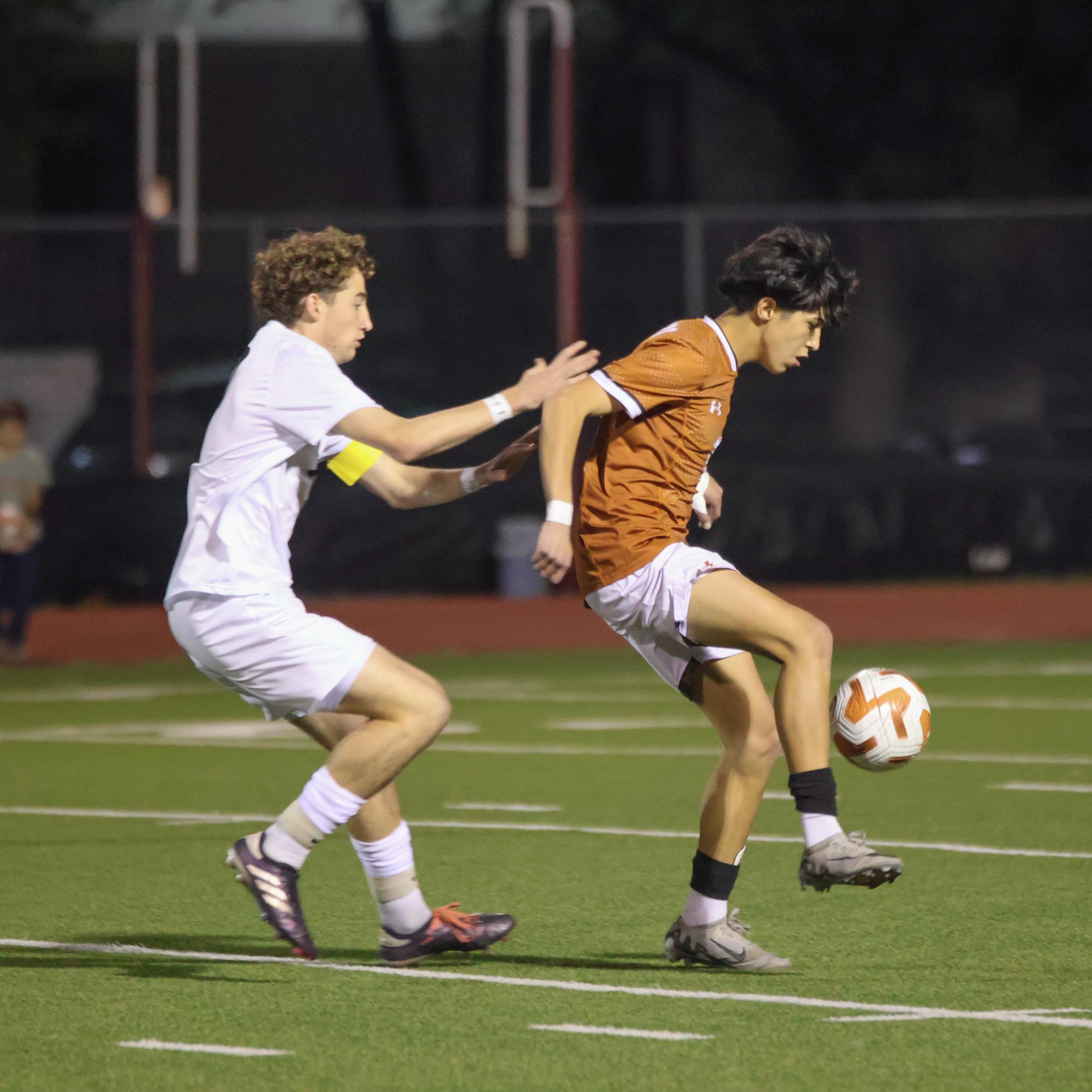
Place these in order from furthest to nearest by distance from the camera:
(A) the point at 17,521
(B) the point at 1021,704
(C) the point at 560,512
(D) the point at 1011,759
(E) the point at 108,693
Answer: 1. (A) the point at 17,521
2. (E) the point at 108,693
3. (B) the point at 1021,704
4. (D) the point at 1011,759
5. (C) the point at 560,512

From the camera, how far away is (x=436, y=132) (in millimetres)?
30594

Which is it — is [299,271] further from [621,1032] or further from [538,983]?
[621,1032]

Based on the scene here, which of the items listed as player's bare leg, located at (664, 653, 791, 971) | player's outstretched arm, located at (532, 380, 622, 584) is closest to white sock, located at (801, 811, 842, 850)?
player's bare leg, located at (664, 653, 791, 971)

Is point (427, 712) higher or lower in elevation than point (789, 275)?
lower

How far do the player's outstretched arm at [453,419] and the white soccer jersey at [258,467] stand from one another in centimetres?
7

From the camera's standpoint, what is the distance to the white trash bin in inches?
893

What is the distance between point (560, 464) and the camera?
679 cm

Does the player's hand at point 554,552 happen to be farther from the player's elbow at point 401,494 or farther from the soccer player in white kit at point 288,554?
the player's elbow at point 401,494

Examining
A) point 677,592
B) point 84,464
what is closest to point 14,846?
point 677,592

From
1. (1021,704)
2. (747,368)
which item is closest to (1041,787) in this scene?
(1021,704)

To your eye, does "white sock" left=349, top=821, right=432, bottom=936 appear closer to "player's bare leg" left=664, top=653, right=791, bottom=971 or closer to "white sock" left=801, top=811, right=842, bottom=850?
"player's bare leg" left=664, top=653, right=791, bottom=971

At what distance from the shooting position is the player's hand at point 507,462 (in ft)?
23.4

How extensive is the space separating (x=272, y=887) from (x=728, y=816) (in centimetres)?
135

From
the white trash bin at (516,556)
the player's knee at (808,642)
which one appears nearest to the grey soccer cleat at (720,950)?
the player's knee at (808,642)
